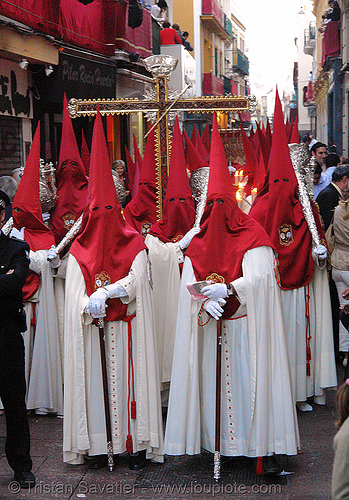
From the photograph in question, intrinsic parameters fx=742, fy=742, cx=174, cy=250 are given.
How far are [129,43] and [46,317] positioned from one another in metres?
11.9

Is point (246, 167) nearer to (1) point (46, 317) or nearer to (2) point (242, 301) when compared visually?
(1) point (46, 317)

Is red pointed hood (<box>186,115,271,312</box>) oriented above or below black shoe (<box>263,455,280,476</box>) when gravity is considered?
above

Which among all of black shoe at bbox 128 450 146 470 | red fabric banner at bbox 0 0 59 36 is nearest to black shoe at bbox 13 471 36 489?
black shoe at bbox 128 450 146 470

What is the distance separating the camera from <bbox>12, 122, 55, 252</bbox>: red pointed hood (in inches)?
253

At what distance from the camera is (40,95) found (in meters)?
12.8

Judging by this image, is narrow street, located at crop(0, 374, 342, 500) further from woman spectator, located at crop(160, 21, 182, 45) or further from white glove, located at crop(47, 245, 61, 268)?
woman spectator, located at crop(160, 21, 182, 45)

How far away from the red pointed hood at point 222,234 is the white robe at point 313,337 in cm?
153

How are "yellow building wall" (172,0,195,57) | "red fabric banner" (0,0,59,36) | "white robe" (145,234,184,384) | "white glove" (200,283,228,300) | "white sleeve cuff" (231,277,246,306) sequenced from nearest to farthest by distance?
"white glove" (200,283,228,300)
"white sleeve cuff" (231,277,246,306)
"white robe" (145,234,184,384)
"red fabric banner" (0,0,59,36)
"yellow building wall" (172,0,195,57)

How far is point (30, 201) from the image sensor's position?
21.2 feet

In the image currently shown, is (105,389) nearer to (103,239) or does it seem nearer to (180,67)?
Answer: (103,239)

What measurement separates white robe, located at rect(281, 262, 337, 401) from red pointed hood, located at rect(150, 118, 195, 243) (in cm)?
115

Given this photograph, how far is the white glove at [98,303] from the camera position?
4934mm

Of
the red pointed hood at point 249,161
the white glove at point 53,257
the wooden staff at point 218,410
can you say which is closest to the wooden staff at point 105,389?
the wooden staff at point 218,410

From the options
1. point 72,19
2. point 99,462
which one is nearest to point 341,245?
point 99,462
